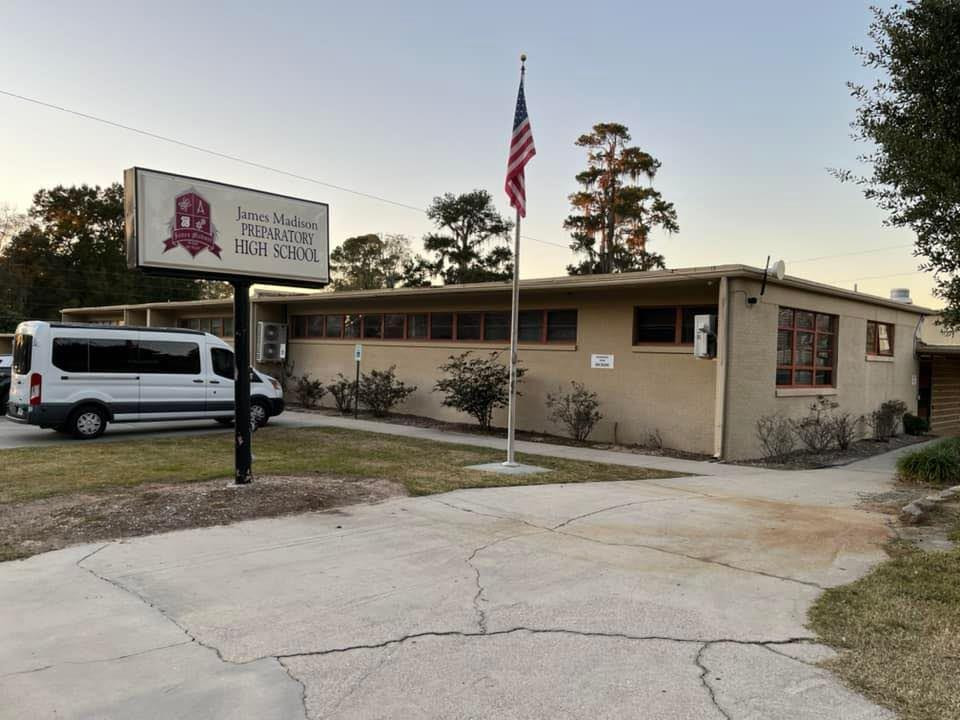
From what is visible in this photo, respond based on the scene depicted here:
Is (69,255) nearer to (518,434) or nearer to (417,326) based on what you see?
(417,326)

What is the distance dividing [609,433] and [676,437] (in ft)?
5.29

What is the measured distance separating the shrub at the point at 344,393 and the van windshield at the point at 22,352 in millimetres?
8580

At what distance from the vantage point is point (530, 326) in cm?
1714

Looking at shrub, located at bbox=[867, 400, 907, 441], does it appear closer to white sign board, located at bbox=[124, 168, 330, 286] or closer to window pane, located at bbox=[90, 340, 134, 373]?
white sign board, located at bbox=[124, 168, 330, 286]

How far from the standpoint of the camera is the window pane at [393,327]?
2041 cm

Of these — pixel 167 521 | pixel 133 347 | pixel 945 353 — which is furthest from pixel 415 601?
pixel 945 353

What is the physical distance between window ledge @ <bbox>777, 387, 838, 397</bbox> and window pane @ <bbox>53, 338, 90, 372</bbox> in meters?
14.0

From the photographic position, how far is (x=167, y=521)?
22.9 ft

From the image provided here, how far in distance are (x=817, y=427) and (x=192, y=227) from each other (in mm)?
13413

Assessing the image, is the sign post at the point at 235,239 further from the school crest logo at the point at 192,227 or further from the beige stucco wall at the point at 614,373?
the beige stucco wall at the point at 614,373

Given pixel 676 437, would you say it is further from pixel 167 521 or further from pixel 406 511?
pixel 167 521

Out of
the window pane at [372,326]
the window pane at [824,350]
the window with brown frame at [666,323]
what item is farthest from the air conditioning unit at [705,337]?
the window pane at [372,326]

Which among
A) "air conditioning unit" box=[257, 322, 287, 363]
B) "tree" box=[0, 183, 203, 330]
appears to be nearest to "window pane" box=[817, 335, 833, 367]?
"air conditioning unit" box=[257, 322, 287, 363]

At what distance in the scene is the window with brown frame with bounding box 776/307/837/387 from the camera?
48.4 feet
